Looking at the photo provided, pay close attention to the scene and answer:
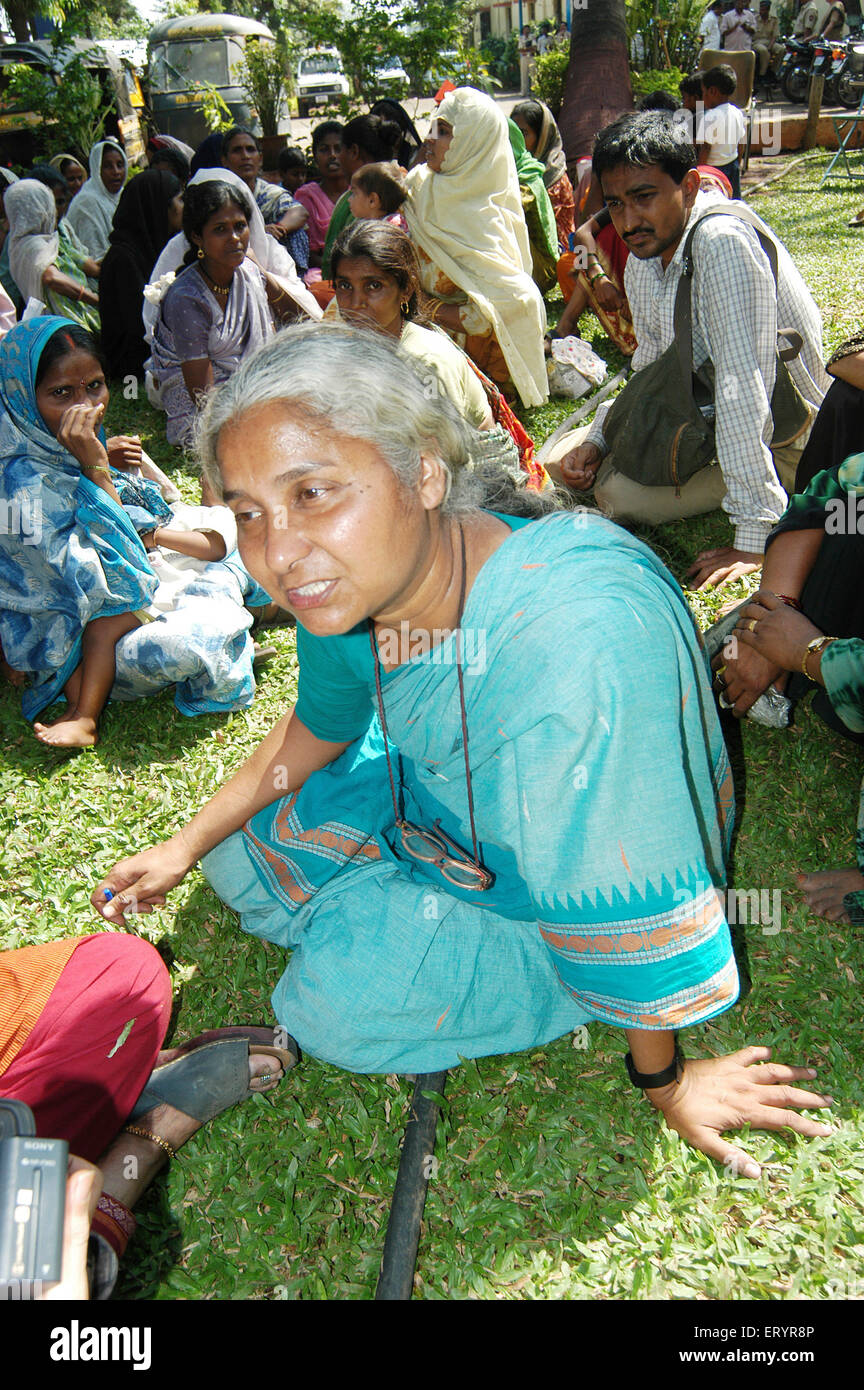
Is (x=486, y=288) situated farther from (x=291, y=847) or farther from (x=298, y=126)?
(x=298, y=126)

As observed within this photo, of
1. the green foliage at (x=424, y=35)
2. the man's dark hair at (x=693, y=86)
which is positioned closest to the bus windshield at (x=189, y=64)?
the green foliage at (x=424, y=35)

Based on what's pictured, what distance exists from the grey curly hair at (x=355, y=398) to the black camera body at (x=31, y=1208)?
1152 mm

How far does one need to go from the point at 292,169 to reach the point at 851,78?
11838mm

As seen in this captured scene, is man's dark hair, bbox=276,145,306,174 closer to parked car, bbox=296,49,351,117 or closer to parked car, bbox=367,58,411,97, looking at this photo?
parked car, bbox=367,58,411,97

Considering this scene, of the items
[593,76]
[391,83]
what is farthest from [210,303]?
[391,83]

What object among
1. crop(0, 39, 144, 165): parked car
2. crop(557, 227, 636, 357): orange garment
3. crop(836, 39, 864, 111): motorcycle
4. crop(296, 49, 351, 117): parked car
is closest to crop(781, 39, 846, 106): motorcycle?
crop(836, 39, 864, 111): motorcycle

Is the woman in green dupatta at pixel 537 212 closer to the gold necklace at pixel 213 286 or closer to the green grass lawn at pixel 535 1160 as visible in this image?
the gold necklace at pixel 213 286

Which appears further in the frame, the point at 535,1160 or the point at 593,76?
the point at 593,76

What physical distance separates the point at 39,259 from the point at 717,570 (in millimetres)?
6426

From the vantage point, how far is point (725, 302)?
3650mm

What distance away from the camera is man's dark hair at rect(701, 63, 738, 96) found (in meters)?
7.99

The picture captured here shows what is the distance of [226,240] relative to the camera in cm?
566

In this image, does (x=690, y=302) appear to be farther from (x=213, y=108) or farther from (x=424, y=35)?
(x=213, y=108)

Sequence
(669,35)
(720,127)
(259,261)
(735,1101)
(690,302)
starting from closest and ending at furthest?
1. (735,1101)
2. (690,302)
3. (259,261)
4. (720,127)
5. (669,35)
